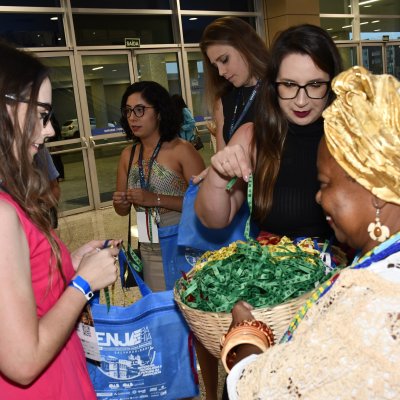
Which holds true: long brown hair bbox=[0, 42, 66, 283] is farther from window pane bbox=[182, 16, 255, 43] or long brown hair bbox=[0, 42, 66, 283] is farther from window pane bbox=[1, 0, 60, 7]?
window pane bbox=[182, 16, 255, 43]

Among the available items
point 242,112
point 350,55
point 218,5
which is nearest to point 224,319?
point 242,112

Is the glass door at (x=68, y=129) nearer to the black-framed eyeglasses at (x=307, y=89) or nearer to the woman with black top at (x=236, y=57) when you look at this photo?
the woman with black top at (x=236, y=57)

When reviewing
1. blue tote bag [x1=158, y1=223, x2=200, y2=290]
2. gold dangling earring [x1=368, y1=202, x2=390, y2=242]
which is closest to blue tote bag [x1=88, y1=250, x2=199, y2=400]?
gold dangling earring [x1=368, y1=202, x2=390, y2=242]

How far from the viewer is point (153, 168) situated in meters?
3.15

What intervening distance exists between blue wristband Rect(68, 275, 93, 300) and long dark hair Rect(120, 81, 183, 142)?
76.1 inches

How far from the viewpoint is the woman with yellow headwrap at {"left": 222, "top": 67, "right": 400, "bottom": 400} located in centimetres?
89

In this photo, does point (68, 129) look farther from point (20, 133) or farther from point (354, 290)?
point (354, 290)

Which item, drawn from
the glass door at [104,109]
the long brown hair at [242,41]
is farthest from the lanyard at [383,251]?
the glass door at [104,109]

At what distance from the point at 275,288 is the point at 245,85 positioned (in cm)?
188

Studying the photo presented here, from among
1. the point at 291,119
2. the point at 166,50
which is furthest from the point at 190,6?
the point at 291,119

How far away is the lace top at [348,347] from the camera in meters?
0.88

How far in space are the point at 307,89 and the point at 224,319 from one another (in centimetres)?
108

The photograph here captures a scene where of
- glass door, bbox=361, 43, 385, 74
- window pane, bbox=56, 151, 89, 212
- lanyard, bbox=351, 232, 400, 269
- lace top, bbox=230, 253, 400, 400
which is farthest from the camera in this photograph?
glass door, bbox=361, 43, 385, 74

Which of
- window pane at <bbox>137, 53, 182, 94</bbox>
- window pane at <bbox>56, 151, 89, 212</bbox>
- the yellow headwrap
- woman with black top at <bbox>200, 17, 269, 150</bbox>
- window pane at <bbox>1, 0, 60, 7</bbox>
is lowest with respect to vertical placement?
window pane at <bbox>56, 151, 89, 212</bbox>
